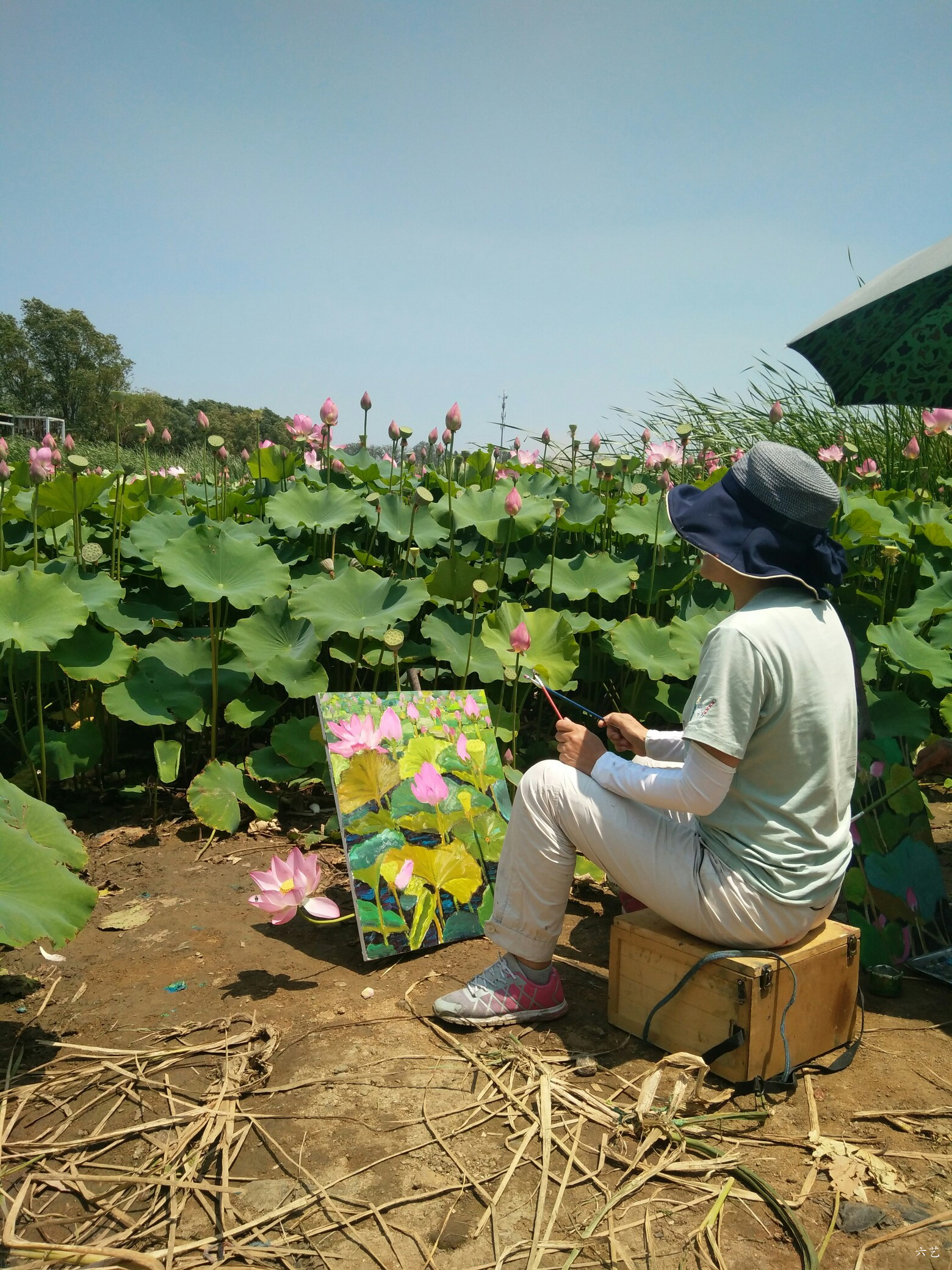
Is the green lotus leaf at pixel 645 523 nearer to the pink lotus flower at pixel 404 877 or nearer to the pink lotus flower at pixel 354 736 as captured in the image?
the pink lotus flower at pixel 354 736

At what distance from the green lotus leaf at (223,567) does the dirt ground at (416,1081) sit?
904 millimetres

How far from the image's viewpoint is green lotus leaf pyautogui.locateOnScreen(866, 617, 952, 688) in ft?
11.9

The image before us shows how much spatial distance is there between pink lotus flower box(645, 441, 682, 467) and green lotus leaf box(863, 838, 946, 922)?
226 cm

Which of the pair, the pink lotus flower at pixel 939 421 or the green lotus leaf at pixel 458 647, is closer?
the green lotus leaf at pixel 458 647

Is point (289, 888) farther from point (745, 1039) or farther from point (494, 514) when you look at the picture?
point (494, 514)

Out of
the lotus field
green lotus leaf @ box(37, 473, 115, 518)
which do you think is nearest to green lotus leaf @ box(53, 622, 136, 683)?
the lotus field

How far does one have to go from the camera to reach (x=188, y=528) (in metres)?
3.83

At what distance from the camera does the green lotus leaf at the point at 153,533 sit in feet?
12.1

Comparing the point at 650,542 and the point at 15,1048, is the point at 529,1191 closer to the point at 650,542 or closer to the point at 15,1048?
the point at 15,1048

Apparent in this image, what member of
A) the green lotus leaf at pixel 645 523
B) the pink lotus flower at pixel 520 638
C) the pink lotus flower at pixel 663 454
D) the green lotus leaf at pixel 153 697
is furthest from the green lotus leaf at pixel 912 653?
the green lotus leaf at pixel 153 697

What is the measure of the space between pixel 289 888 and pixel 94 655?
4.18ft

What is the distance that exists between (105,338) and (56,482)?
49.4 metres

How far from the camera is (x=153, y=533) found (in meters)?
3.75

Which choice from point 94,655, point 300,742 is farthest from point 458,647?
point 94,655
